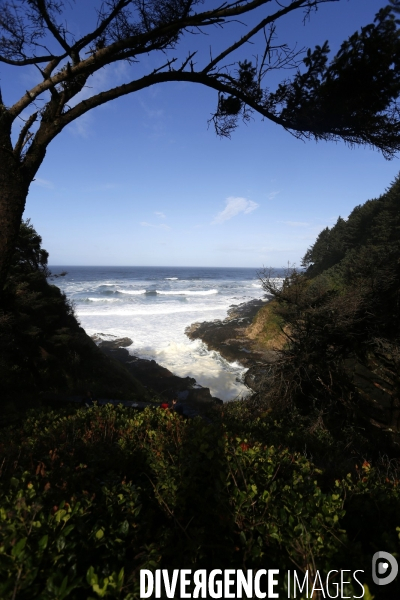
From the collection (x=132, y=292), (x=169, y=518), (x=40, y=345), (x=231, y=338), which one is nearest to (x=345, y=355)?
(x=169, y=518)

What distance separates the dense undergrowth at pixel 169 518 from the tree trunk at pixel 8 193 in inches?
67.6

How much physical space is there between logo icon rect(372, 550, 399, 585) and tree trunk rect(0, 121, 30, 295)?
10.7 feet

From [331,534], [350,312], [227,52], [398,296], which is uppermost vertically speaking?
[227,52]

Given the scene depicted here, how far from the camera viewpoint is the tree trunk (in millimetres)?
2238

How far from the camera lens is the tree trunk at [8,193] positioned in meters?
2.24

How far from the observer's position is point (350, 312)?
9.20 m

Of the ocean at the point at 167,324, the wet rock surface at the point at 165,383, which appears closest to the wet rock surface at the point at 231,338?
the ocean at the point at 167,324

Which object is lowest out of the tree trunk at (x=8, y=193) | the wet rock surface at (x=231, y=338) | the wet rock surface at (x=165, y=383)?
the wet rock surface at (x=165, y=383)

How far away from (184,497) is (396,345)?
8.42m

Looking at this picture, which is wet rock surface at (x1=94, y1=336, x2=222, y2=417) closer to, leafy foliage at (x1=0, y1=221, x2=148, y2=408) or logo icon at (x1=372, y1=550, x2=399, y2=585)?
leafy foliage at (x1=0, y1=221, x2=148, y2=408)

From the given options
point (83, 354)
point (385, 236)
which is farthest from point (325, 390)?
point (385, 236)

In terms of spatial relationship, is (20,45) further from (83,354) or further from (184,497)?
(83,354)

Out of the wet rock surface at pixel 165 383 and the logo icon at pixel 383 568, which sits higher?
the logo icon at pixel 383 568

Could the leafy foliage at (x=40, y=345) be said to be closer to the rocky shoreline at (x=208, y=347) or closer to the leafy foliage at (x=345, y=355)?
the rocky shoreline at (x=208, y=347)
